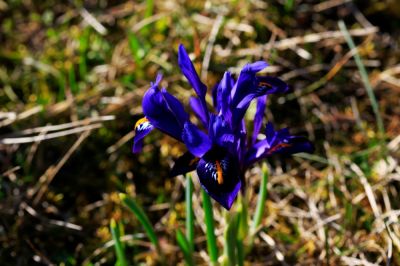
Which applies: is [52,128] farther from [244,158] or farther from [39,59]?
[244,158]

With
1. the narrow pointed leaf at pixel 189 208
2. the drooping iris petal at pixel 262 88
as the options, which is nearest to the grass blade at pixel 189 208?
the narrow pointed leaf at pixel 189 208

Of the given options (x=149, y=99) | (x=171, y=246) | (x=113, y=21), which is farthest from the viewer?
(x=113, y=21)

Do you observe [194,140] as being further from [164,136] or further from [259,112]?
[164,136]

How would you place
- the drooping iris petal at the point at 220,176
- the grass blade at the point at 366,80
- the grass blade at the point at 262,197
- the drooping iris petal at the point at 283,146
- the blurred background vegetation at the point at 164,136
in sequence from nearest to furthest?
1. the drooping iris petal at the point at 220,176
2. the drooping iris petal at the point at 283,146
3. the grass blade at the point at 262,197
4. the blurred background vegetation at the point at 164,136
5. the grass blade at the point at 366,80

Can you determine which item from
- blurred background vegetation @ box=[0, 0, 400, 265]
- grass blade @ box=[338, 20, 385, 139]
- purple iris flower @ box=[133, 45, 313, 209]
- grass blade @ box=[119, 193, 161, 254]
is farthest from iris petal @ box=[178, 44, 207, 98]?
grass blade @ box=[338, 20, 385, 139]

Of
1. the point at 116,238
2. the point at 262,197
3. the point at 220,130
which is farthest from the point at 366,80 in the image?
the point at 116,238

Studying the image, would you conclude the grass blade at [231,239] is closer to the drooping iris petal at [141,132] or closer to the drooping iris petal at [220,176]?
the drooping iris petal at [220,176]

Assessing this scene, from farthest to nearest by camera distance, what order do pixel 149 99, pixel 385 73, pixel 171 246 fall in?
pixel 385 73
pixel 171 246
pixel 149 99

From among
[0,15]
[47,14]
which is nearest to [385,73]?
[47,14]
